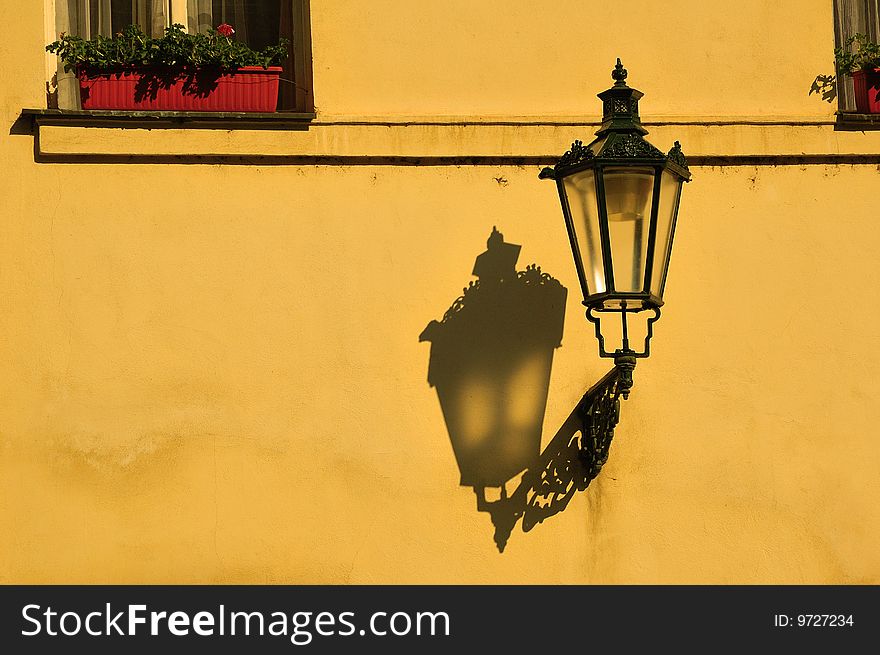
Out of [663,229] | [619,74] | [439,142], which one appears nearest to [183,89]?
[439,142]

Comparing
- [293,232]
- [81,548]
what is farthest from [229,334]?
[81,548]

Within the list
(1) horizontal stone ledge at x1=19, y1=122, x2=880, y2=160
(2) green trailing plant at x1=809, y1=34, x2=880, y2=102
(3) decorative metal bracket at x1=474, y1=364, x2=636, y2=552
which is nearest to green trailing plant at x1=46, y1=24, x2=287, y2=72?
(1) horizontal stone ledge at x1=19, y1=122, x2=880, y2=160

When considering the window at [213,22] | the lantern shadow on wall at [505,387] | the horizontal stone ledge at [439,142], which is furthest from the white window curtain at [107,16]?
the lantern shadow on wall at [505,387]

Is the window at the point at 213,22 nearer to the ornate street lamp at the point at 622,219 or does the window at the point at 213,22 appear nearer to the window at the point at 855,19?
the ornate street lamp at the point at 622,219

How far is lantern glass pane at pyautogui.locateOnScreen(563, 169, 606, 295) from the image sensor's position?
6133 millimetres

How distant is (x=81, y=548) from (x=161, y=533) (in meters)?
0.30

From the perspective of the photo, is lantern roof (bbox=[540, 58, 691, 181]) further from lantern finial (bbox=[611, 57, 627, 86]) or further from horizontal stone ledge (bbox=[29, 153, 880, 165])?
horizontal stone ledge (bbox=[29, 153, 880, 165])

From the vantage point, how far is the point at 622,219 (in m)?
6.12

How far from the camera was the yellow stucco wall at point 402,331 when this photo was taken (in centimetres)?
653

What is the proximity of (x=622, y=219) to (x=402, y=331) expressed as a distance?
1098 millimetres

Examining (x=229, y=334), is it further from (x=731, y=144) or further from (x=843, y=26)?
(x=843, y=26)

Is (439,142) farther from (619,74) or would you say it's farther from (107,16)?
(107,16)

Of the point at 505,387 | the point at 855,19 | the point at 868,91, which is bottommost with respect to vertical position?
the point at 505,387

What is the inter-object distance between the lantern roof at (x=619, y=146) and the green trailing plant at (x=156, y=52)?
55.5 inches
